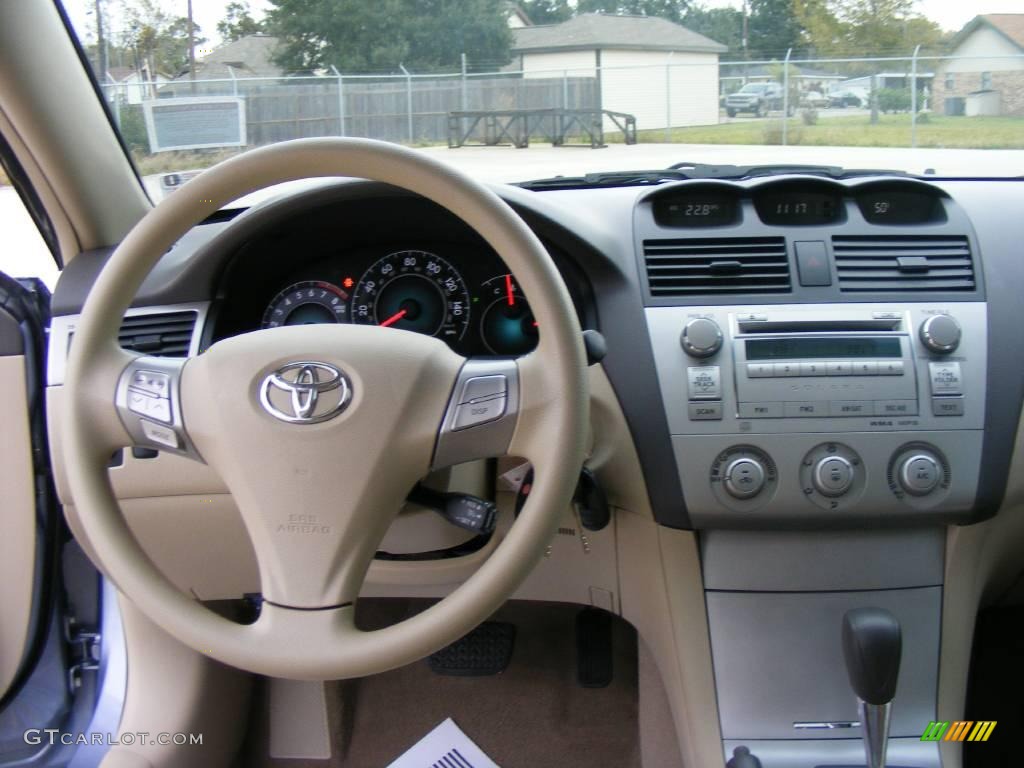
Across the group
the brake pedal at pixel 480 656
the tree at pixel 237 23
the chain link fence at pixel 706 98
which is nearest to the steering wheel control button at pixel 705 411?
the chain link fence at pixel 706 98

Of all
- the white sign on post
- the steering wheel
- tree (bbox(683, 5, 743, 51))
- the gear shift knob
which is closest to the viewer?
the steering wheel

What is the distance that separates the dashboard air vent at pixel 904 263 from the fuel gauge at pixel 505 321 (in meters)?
0.59

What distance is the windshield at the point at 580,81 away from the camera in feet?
6.23

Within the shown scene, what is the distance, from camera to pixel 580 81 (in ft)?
6.53

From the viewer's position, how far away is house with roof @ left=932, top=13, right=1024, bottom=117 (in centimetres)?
195

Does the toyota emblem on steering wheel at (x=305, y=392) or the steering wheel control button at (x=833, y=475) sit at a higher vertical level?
the toyota emblem on steering wheel at (x=305, y=392)

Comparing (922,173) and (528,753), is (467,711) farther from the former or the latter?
(922,173)

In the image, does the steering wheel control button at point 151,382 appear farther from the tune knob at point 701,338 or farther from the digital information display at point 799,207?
the digital information display at point 799,207

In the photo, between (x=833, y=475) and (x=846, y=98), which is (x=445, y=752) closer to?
(x=833, y=475)

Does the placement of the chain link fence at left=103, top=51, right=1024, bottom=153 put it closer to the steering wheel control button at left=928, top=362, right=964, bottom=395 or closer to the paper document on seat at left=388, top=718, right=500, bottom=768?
the steering wheel control button at left=928, top=362, right=964, bottom=395

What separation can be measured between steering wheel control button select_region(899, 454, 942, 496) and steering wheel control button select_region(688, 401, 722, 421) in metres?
0.34

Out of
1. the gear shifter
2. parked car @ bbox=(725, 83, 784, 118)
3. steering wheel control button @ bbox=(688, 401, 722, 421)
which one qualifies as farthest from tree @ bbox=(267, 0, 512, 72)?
the gear shifter

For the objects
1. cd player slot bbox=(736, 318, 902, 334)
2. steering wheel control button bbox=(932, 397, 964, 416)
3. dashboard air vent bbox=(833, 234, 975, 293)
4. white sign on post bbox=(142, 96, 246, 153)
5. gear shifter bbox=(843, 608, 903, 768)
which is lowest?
gear shifter bbox=(843, 608, 903, 768)

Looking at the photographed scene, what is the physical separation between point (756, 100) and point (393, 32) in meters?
0.76
